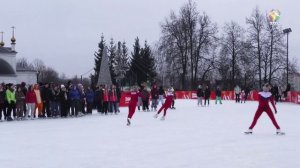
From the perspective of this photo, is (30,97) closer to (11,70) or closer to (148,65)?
(11,70)

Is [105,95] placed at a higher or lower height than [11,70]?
lower

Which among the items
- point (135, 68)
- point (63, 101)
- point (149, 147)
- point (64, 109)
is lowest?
point (149, 147)

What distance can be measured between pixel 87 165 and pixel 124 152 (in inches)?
69.7

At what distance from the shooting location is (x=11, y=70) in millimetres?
63625

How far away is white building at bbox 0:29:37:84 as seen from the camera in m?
62.4

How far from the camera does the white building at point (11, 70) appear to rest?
62.4 meters

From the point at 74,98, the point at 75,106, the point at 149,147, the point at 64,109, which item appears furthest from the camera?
the point at 75,106

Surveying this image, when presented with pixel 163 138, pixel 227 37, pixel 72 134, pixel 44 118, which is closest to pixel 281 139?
pixel 163 138

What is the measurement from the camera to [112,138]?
13.1 m

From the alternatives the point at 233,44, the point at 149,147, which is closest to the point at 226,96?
the point at 233,44

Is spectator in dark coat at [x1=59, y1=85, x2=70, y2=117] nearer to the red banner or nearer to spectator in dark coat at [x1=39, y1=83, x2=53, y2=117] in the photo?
spectator in dark coat at [x1=39, y1=83, x2=53, y2=117]

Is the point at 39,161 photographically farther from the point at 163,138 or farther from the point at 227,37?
the point at 227,37

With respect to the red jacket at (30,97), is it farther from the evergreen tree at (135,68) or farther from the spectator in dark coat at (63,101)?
the evergreen tree at (135,68)

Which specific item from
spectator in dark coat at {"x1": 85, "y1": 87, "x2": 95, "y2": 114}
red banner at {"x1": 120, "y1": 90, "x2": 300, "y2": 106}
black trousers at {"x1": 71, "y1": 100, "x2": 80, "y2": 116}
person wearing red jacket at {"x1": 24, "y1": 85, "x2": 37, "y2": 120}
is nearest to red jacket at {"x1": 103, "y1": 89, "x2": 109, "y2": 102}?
spectator in dark coat at {"x1": 85, "y1": 87, "x2": 95, "y2": 114}
